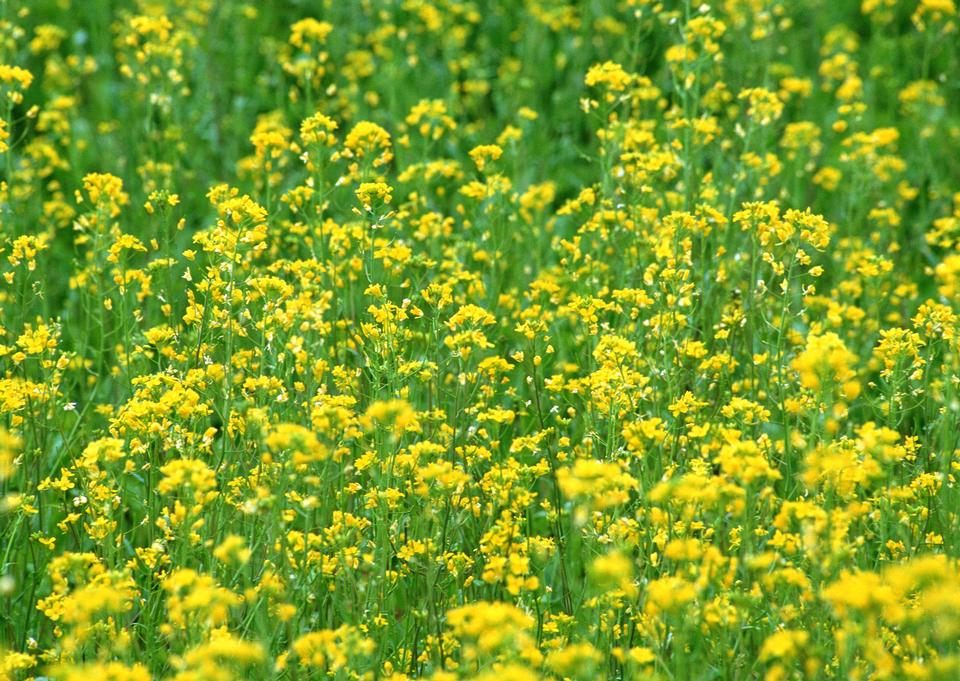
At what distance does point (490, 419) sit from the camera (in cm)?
441

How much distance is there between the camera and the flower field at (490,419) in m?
3.41

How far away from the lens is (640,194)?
5.84 m

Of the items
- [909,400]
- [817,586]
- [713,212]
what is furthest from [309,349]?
[909,400]

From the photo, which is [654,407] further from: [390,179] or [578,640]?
[390,179]

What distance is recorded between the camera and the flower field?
3408 mm

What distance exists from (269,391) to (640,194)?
7.37 feet

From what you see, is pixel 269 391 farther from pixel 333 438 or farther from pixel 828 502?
pixel 828 502

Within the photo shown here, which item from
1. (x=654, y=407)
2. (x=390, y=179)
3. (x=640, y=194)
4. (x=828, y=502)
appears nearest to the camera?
(x=828, y=502)

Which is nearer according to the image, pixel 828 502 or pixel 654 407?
pixel 828 502

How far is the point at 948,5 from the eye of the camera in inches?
272

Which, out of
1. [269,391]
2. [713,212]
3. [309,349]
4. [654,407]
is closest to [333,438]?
[269,391]

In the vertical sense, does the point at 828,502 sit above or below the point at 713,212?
below

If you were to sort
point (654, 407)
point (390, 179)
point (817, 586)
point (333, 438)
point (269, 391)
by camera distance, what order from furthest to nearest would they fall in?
point (390, 179) < point (654, 407) < point (269, 391) < point (333, 438) < point (817, 586)

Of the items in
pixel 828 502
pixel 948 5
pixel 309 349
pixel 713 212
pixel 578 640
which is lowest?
pixel 578 640
